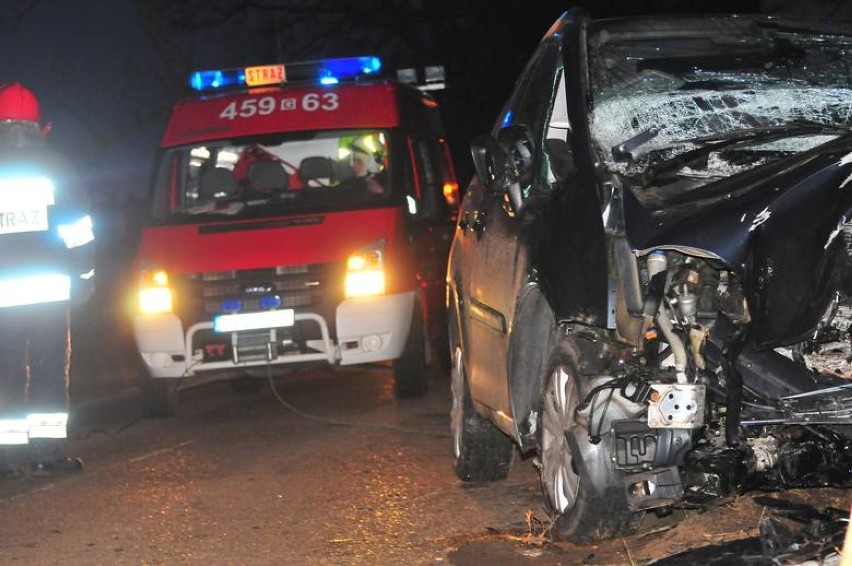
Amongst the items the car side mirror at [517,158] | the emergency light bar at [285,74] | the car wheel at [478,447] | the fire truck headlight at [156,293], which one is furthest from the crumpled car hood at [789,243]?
the emergency light bar at [285,74]

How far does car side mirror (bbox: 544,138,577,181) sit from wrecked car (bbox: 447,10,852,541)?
0.04ft

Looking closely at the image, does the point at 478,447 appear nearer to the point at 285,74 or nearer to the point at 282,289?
the point at 282,289

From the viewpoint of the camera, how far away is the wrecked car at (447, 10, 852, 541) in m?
4.58

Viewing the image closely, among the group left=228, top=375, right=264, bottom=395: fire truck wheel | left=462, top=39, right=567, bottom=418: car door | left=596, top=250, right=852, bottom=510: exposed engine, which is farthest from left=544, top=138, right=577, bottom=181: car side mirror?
left=228, top=375, right=264, bottom=395: fire truck wheel

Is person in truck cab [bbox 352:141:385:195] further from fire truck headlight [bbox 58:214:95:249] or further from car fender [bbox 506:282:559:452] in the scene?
car fender [bbox 506:282:559:452]

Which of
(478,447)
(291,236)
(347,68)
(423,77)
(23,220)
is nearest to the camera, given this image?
(478,447)

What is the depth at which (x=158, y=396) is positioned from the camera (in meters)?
10.6

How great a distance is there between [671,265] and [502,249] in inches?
54.4

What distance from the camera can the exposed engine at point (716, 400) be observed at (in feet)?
15.3

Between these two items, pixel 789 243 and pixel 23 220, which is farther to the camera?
pixel 23 220

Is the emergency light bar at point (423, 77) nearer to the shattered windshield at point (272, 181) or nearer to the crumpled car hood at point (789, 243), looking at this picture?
the shattered windshield at point (272, 181)

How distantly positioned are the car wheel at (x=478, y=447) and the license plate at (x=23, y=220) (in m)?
2.53

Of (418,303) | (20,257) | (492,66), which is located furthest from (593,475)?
(492,66)

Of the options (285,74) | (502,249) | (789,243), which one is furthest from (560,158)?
(285,74)
